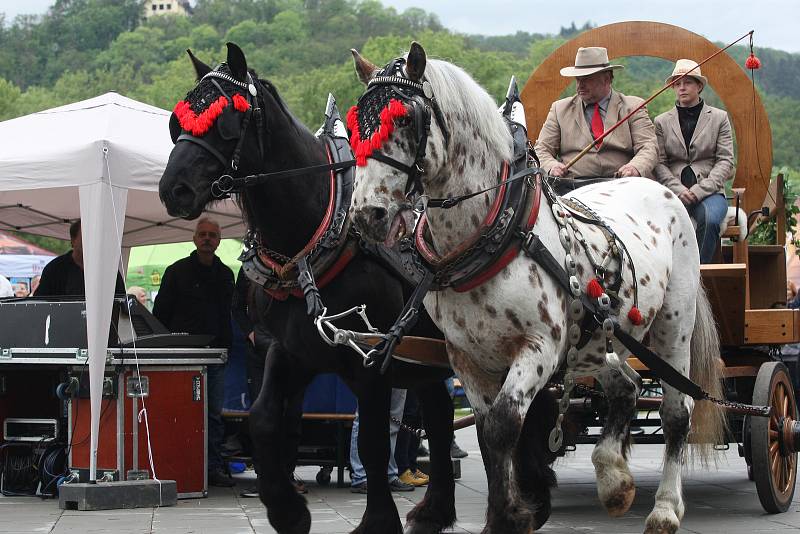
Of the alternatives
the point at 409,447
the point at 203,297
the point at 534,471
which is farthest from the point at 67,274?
the point at 534,471

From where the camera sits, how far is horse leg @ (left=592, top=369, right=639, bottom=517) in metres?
5.23

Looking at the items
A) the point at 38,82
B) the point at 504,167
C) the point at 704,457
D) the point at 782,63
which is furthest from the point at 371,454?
the point at 782,63

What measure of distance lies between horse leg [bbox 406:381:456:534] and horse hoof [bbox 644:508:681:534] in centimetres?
112

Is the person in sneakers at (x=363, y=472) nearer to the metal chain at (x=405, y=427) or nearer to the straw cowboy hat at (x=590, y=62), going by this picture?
the metal chain at (x=405, y=427)

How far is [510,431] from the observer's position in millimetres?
4398

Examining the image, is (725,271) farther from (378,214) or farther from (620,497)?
(378,214)

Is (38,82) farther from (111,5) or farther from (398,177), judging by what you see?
(398,177)

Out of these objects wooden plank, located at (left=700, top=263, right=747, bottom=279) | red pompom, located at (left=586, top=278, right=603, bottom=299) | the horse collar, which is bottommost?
wooden plank, located at (left=700, top=263, right=747, bottom=279)

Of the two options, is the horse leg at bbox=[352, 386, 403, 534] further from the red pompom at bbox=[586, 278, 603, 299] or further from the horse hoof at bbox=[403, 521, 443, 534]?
the red pompom at bbox=[586, 278, 603, 299]

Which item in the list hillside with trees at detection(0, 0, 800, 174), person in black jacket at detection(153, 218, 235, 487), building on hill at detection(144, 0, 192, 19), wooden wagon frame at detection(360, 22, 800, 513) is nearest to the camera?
wooden wagon frame at detection(360, 22, 800, 513)

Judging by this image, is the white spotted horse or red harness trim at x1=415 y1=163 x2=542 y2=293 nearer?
the white spotted horse

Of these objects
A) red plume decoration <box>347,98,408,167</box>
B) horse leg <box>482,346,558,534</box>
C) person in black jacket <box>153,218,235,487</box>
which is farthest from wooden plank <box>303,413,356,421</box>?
red plume decoration <box>347,98,408,167</box>

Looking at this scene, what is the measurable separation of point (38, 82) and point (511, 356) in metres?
119

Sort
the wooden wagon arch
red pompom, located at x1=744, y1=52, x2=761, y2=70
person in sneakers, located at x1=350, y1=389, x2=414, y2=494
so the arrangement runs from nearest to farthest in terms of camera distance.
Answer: red pompom, located at x1=744, y1=52, x2=761, y2=70, the wooden wagon arch, person in sneakers, located at x1=350, y1=389, x2=414, y2=494
